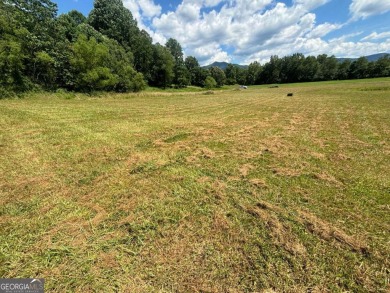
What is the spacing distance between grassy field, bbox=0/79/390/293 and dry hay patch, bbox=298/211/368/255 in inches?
0.6

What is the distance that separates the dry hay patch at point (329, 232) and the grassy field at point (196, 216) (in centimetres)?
2

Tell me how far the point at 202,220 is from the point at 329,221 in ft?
6.73

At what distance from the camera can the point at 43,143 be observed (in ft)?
20.7

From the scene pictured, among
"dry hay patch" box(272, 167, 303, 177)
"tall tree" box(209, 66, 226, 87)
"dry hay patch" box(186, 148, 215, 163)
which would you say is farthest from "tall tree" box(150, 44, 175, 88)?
"dry hay patch" box(272, 167, 303, 177)

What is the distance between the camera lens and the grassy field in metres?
2.15

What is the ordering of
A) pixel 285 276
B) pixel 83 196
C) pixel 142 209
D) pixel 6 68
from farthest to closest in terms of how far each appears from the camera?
pixel 6 68, pixel 83 196, pixel 142 209, pixel 285 276

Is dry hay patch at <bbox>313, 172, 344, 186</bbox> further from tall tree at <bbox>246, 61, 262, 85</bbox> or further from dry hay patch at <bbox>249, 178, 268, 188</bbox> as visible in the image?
tall tree at <bbox>246, 61, 262, 85</bbox>

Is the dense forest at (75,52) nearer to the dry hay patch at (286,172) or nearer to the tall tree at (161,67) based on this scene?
the tall tree at (161,67)

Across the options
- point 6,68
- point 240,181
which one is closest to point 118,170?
point 240,181

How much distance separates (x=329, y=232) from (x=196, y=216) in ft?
6.63

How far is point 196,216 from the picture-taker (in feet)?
10.2

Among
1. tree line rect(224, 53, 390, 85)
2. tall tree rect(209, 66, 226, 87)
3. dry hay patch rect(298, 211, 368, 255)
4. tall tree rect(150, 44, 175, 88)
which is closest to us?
dry hay patch rect(298, 211, 368, 255)

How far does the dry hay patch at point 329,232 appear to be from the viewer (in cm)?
253

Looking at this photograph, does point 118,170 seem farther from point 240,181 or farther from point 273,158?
point 273,158
